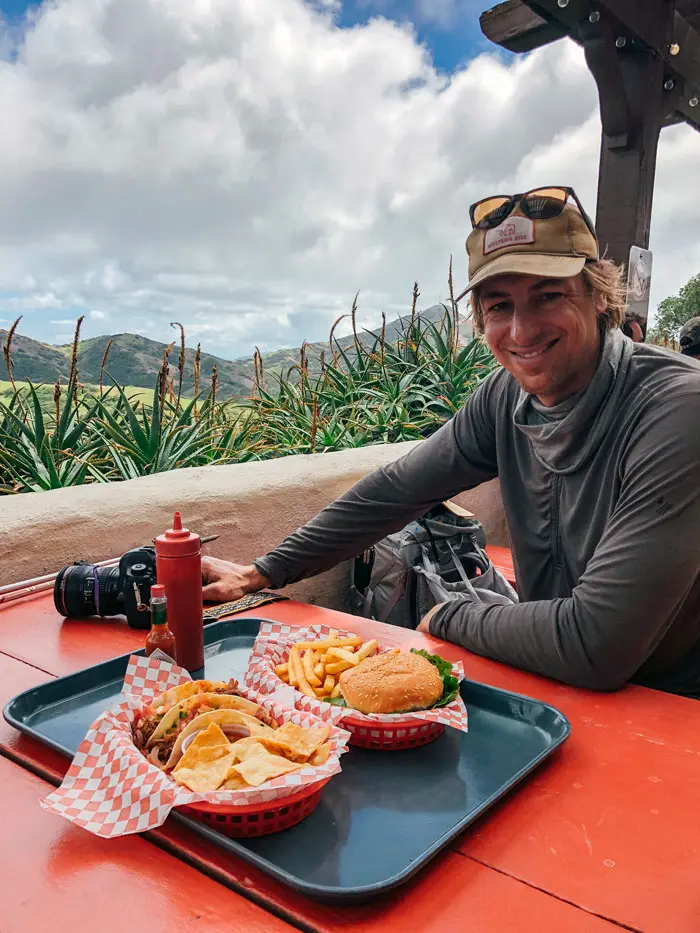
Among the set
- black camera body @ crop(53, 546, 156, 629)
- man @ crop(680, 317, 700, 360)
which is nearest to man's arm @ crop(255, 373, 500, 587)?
black camera body @ crop(53, 546, 156, 629)

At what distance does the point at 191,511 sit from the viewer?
2.55 metres

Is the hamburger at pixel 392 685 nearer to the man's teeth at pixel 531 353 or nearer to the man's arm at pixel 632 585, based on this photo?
the man's arm at pixel 632 585

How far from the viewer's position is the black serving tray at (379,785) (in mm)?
858

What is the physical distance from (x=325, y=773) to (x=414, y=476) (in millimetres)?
1275

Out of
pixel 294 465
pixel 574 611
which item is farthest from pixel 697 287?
pixel 574 611

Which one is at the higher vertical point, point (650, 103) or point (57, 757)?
point (650, 103)

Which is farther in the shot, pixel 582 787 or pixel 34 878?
pixel 582 787

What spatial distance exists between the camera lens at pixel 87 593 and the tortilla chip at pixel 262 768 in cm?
95

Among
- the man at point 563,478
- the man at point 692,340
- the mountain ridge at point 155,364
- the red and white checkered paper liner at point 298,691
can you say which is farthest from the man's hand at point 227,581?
the man at point 692,340

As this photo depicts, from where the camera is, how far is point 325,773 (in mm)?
917

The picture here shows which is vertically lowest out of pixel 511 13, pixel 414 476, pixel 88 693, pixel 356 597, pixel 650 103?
pixel 356 597

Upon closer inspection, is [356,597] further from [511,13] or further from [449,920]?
[511,13]

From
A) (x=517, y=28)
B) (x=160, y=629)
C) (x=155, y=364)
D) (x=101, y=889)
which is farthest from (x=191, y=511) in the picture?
(x=517, y=28)

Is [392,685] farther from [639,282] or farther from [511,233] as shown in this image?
[639,282]
